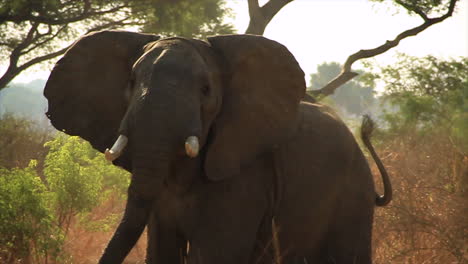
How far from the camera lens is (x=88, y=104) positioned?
5086 mm

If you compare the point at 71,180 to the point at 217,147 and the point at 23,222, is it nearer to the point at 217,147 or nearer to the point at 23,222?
the point at 23,222

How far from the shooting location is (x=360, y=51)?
11812 mm

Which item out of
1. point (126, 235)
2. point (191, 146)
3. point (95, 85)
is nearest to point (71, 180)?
point (95, 85)

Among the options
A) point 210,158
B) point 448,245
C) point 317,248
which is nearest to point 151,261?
point 210,158

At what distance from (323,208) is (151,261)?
1148mm

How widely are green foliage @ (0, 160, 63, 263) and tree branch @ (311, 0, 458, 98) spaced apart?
16.2 ft

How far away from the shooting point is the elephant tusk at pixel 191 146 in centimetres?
414

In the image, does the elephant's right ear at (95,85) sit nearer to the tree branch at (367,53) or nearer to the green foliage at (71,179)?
the green foliage at (71,179)

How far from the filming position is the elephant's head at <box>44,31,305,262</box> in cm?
425

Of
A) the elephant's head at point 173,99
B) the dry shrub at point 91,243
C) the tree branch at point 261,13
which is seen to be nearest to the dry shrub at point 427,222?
the elephant's head at point 173,99

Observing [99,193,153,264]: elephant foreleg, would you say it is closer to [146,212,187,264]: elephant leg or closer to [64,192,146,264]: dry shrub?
[146,212,187,264]: elephant leg

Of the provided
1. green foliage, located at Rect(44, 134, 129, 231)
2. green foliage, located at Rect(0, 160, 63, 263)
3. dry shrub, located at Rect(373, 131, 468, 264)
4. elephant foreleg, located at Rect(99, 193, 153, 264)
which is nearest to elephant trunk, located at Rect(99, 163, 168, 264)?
elephant foreleg, located at Rect(99, 193, 153, 264)

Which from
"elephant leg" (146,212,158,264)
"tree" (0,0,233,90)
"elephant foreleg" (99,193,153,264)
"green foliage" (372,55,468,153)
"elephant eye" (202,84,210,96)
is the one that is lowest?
"green foliage" (372,55,468,153)

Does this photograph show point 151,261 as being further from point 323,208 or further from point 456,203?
point 456,203
